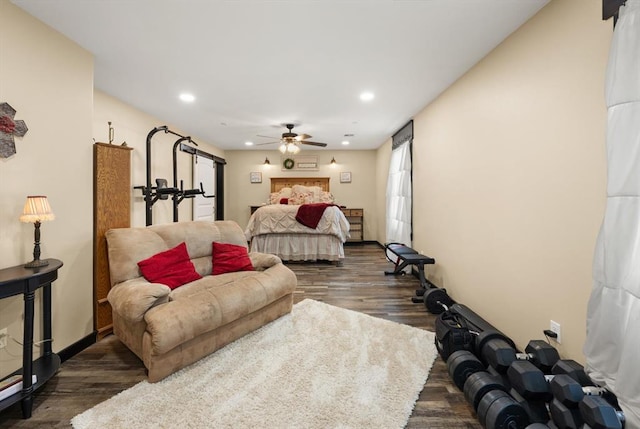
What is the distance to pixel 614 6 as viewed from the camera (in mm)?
1369

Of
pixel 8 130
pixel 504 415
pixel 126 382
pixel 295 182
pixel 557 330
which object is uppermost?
Result: pixel 295 182

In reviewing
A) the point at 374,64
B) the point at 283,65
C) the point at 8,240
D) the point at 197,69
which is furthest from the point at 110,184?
the point at 374,64

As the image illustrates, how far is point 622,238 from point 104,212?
141 inches

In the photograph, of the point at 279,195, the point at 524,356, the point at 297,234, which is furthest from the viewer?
the point at 279,195

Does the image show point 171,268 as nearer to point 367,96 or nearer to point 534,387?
point 534,387

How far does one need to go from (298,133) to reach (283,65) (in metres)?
2.71

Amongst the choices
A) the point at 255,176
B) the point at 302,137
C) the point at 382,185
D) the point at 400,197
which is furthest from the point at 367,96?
the point at 255,176

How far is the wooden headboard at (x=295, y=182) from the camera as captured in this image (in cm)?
Result: 739

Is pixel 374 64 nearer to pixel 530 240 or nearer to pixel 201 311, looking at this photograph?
pixel 530 240

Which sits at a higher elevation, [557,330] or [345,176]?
[345,176]

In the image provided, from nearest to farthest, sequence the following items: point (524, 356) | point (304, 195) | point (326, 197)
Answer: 1. point (524, 356)
2. point (304, 195)
3. point (326, 197)

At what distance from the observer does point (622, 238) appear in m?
1.28

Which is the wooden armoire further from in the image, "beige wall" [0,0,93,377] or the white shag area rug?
the white shag area rug

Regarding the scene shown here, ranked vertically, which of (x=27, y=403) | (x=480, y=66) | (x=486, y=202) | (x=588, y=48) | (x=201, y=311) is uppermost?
(x=480, y=66)
